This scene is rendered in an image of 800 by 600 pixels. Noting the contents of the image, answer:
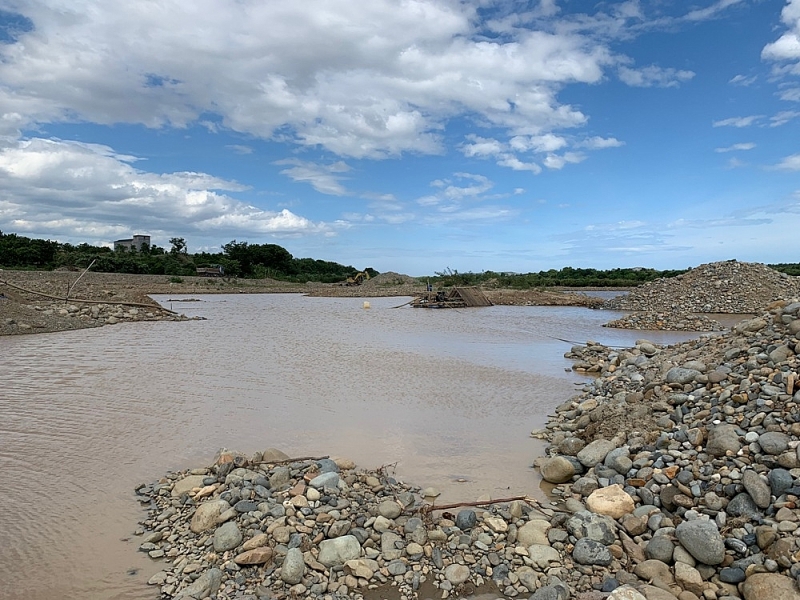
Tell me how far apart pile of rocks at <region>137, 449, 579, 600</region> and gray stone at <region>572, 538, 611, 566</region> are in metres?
0.12

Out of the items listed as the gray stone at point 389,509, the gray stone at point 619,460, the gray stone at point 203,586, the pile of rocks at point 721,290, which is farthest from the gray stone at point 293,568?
the pile of rocks at point 721,290

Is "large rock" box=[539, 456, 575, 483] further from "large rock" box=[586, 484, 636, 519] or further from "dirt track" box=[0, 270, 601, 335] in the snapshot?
"dirt track" box=[0, 270, 601, 335]

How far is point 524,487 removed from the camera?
4.96m

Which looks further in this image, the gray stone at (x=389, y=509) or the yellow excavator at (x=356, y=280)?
the yellow excavator at (x=356, y=280)

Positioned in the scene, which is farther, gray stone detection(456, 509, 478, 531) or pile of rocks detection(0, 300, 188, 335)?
pile of rocks detection(0, 300, 188, 335)

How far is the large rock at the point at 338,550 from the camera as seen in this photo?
3418mm

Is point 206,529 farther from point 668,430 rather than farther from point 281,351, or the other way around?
point 281,351

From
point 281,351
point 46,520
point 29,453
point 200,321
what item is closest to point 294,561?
point 46,520

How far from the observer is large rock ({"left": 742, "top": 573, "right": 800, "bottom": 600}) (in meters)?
2.89

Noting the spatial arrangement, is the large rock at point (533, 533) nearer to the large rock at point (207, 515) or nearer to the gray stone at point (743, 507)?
the gray stone at point (743, 507)

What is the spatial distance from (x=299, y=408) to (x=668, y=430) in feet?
16.7

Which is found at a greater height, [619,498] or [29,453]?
[619,498]

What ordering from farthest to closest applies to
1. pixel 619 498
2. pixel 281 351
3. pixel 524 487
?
1. pixel 281 351
2. pixel 524 487
3. pixel 619 498

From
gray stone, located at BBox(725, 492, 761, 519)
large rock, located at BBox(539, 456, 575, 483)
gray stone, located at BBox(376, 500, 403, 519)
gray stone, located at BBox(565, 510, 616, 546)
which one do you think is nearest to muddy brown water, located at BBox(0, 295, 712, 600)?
large rock, located at BBox(539, 456, 575, 483)
